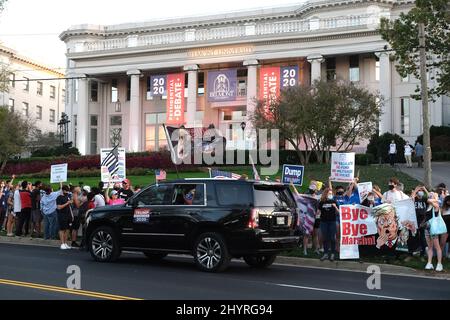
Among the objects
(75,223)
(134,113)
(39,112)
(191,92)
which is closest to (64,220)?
(75,223)

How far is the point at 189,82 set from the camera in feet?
177

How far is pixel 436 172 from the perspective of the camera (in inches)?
1268

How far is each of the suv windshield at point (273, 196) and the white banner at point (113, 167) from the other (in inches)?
368

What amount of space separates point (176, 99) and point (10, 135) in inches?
544

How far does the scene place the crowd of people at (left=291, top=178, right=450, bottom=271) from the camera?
1355 cm

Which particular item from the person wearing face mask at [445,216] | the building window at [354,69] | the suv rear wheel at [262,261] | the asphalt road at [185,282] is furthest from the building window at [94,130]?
the person wearing face mask at [445,216]

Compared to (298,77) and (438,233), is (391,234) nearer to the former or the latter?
(438,233)

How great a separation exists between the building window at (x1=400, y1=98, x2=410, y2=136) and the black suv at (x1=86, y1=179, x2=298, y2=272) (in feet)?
127

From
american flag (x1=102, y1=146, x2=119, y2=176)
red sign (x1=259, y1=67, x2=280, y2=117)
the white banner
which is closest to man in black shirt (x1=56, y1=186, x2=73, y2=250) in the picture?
the white banner

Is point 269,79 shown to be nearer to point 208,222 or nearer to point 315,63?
point 315,63

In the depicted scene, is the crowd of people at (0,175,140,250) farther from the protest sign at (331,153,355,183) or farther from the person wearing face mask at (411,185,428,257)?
the person wearing face mask at (411,185,428,257)

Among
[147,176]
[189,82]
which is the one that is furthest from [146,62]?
[147,176]

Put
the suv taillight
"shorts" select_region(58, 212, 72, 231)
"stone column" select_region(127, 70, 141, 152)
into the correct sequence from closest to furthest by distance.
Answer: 1. the suv taillight
2. "shorts" select_region(58, 212, 72, 231)
3. "stone column" select_region(127, 70, 141, 152)

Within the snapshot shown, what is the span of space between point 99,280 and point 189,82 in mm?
43907
